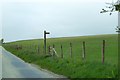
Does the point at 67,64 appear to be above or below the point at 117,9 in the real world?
below

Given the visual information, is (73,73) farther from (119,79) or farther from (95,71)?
(119,79)

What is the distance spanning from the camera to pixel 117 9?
10.4 m

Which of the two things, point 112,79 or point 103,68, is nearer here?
point 112,79

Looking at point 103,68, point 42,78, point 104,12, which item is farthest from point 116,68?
point 104,12

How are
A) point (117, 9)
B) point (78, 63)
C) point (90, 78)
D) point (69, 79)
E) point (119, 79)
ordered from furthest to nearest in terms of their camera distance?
point (78, 63) → point (69, 79) → point (90, 78) → point (119, 79) → point (117, 9)

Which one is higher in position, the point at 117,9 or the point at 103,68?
the point at 117,9

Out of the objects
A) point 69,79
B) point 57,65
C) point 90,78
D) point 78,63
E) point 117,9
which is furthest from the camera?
point 57,65

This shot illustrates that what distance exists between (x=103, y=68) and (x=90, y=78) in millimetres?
1684

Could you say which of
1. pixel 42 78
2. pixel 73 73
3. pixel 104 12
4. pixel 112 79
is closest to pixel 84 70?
pixel 73 73

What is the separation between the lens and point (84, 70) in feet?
60.4

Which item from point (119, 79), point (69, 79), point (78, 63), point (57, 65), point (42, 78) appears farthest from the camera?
point (57, 65)

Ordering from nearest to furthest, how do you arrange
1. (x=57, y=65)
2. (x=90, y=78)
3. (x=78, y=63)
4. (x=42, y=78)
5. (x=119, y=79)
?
(x=119, y=79)
(x=90, y=78)
(x=42, y=78)
(x=78, y=63)
(x=57, y=65)

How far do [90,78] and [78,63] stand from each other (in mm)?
5305

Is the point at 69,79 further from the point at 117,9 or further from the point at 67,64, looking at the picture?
the point at 117,9
